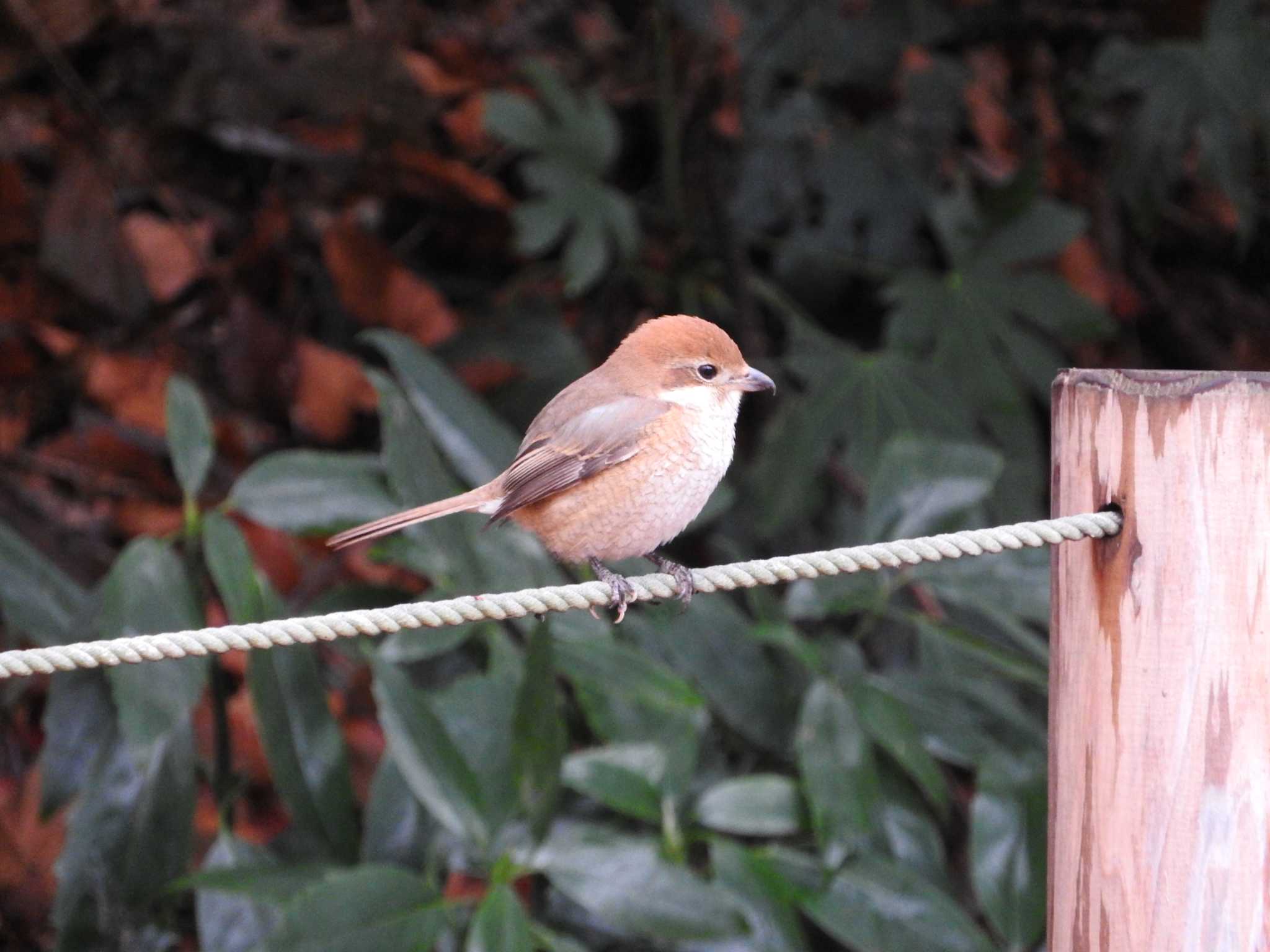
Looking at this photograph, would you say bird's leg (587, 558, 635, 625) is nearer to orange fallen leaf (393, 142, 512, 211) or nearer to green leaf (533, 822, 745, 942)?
green leaf (533, 822, 745, 942)

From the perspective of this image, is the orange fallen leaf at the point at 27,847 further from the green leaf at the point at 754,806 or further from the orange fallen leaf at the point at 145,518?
the green leaf at the point at 754,806

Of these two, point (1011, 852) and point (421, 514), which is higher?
point (421, 514)

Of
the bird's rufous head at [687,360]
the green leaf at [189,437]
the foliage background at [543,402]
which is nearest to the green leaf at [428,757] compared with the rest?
the foliage background at [543,402]

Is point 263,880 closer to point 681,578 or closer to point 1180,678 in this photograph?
point 681,578

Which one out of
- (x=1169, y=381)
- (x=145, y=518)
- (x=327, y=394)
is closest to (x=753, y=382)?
(x=1169, y=381)

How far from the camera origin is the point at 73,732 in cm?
274

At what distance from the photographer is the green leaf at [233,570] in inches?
103

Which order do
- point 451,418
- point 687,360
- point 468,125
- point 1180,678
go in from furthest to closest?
point 468,125 → point 451,418 → point 687,360 → point 1180,678

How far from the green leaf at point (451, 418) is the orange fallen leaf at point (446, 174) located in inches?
73.3

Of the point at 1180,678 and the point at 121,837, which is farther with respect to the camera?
the point at 121,837

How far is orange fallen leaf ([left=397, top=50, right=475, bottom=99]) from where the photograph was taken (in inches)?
190

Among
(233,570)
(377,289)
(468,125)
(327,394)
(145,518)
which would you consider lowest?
(145,518)

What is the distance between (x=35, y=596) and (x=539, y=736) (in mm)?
1185

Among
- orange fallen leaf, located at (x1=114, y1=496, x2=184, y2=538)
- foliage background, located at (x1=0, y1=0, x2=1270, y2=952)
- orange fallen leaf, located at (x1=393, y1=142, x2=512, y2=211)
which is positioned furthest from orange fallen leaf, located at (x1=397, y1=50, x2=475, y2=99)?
orange fallen leaf, located at (x1=114, y1=496, x2=184, y2=538)
